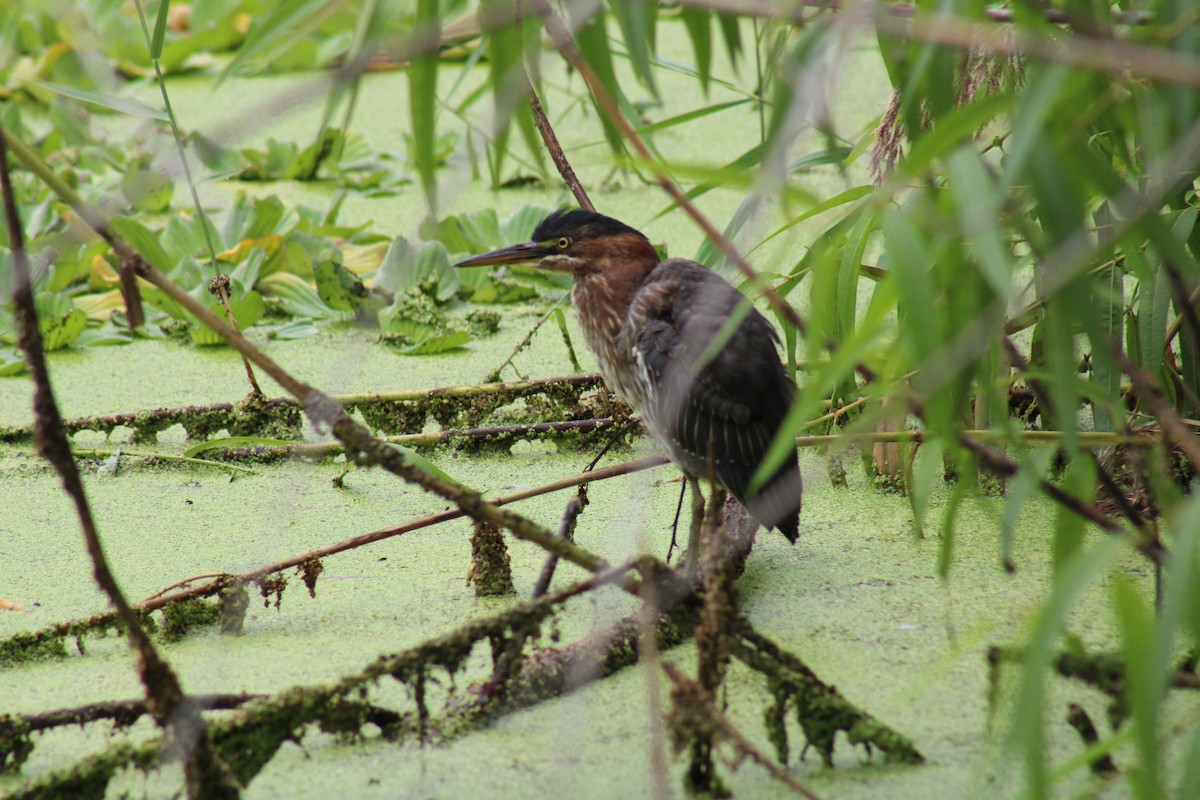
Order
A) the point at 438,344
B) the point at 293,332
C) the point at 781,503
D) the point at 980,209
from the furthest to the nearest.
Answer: the point at 293,332 < the point at 438,344 < the point at 781,503 < the point at 980,209

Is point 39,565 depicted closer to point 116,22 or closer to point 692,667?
point 692,667

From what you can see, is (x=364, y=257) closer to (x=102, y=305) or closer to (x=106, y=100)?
(x=102, y=305)

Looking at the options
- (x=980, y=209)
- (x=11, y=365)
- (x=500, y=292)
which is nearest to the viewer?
(x=980, y=209)

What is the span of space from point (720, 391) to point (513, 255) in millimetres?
568

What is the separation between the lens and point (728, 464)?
6.05 ft

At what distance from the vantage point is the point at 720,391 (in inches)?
73.5

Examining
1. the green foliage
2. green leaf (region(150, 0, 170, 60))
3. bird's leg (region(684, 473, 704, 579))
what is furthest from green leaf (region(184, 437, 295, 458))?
bird's leg (region(684, 473, 704, 579))

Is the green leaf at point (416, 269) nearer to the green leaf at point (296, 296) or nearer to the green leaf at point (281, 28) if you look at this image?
the green leaf at point (296, 296)

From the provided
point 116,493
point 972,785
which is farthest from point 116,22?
point 972,785

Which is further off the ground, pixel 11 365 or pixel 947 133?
pixel 947 133

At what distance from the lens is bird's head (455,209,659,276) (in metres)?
2.21

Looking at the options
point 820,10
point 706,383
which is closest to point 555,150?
point 706,383

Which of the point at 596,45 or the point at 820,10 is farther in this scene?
the point at 820,10

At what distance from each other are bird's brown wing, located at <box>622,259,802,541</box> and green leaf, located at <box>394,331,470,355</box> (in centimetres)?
99
